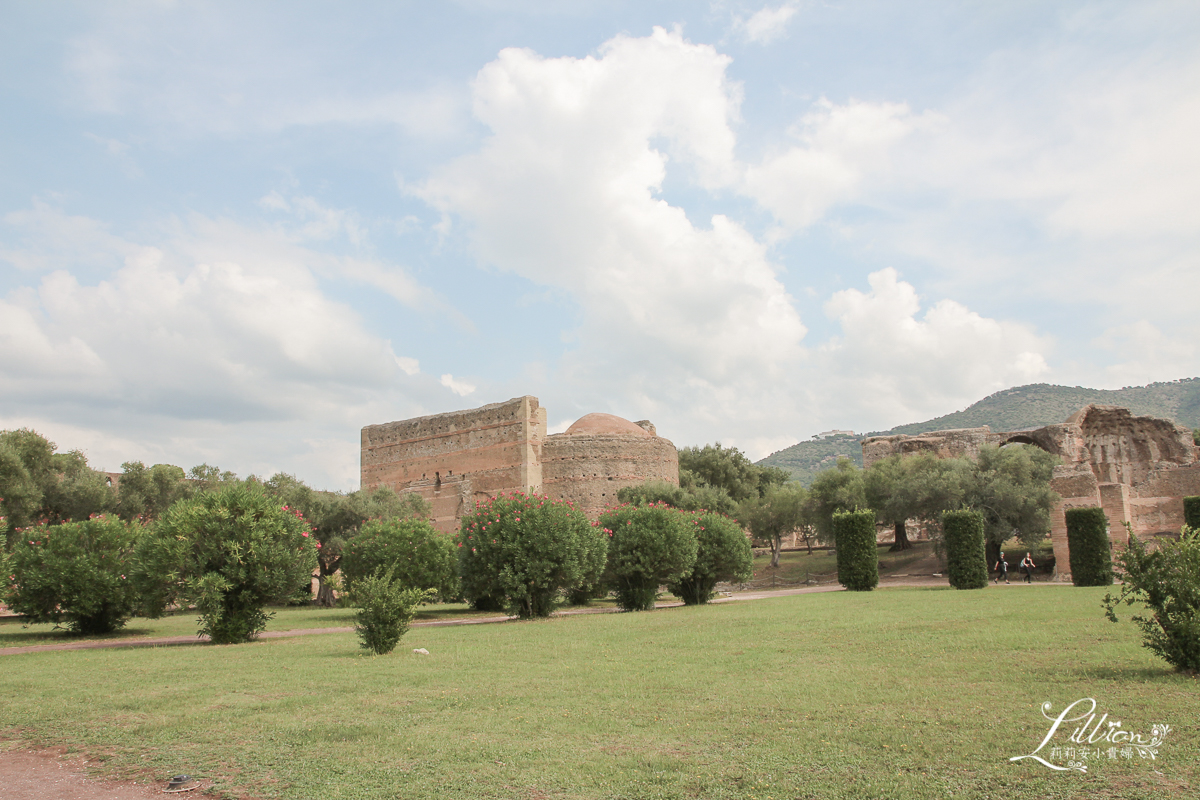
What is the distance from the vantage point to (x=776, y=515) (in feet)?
107

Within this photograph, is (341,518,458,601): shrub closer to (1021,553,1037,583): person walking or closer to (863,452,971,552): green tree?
(1021,553,1037,583): person walking

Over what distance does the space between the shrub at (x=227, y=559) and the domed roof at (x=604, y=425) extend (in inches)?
1025

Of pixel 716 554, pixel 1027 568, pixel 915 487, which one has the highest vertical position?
pixel 915 487

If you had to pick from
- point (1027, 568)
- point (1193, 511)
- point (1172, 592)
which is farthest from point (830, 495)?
point (1172, 592)

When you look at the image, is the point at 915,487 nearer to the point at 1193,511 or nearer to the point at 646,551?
the point at 1193,511

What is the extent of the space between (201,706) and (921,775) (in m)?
5.47

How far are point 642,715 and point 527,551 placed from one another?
967cm

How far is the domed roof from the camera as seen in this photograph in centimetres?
3825

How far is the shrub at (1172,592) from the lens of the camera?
5.61 meters

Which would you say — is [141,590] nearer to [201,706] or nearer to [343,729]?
[201,706]

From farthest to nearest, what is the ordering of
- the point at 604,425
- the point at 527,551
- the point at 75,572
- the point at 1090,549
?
the point at 604,425 → the point at 1090,549 → the point at 527,551 → the point at 75,572

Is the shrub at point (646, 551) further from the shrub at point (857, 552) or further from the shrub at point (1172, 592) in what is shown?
the shrub at point (1172, 592)

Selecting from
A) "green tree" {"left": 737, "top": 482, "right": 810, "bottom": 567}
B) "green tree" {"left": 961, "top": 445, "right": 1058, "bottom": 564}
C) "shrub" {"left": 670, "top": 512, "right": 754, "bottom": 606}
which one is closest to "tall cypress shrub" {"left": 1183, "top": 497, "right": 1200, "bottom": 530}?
"green tree" {"left": 961, "top": 445, "right": 1058, "bottom": 564}

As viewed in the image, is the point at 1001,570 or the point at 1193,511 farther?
the point at 1001,570
